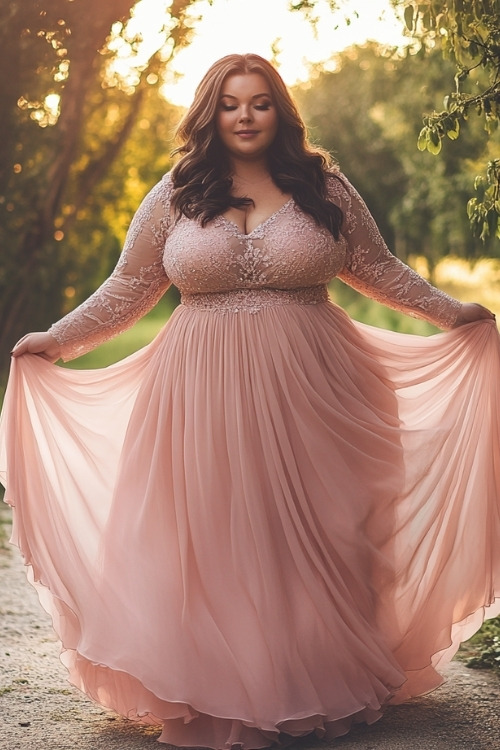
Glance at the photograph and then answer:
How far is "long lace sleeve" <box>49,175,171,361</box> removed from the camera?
428 centimetres

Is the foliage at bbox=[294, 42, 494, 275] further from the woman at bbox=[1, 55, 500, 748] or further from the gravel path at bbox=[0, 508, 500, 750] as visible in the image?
the gravel path at bbox=[0, 508, 500, 750]

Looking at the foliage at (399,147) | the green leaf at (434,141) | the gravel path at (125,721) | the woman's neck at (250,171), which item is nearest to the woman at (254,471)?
the woman's neck at (250,171)

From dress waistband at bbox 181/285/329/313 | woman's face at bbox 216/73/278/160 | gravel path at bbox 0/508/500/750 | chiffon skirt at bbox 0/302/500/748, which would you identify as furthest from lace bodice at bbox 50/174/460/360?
gravel path at bbox 0/508/500/750

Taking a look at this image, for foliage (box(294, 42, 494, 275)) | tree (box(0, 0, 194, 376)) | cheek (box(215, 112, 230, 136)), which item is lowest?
cheek (box(215, 112, 230, 136))

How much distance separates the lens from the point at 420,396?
4574mm

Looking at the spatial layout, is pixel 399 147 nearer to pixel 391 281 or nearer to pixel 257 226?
pixel 391 281

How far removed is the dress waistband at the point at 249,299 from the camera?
413cm

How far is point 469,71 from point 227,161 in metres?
0.97

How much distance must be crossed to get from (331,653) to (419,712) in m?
0.56

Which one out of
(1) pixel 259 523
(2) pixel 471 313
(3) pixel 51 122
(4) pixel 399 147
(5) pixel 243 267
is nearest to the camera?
(1) pixel 259 523

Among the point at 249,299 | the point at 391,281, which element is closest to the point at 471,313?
the point at 391,281

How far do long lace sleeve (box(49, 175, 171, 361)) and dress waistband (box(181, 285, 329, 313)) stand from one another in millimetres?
265

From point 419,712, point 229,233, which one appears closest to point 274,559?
point 419,712

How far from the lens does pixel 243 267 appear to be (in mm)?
4055
